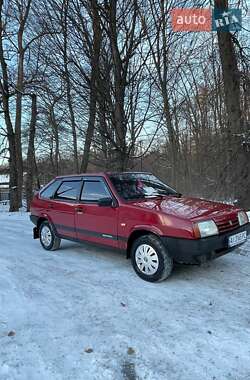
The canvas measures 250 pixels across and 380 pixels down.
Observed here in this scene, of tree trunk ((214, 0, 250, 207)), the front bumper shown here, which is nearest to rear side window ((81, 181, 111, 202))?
the front bumper

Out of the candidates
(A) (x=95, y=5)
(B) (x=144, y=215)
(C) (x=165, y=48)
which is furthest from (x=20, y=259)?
(C) (x=165, y=48)

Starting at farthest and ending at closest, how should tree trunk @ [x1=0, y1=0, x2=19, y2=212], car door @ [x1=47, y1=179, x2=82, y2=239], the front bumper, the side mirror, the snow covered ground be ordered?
tree trunk @ [x1=0, y1=0, x2=19, y2=212]
car door @ [x1=47, y1=179, x2=82, y2=239]
the side mirror
the front bumper
the snow covered ground

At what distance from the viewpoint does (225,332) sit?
3.38 meters

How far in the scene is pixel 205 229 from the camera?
4531 millimetres

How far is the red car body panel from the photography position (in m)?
4.66

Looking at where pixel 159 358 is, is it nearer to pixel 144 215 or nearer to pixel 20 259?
pixel 144 215

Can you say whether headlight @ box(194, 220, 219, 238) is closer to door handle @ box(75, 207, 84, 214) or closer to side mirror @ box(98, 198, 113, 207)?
side mirror @ box(98, 198, 113, 207)

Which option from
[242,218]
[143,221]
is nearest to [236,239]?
[242,218]

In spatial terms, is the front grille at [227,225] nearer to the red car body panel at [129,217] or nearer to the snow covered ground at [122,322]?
the red car body panel at [129,217]

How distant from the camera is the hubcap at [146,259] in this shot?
4.83 m

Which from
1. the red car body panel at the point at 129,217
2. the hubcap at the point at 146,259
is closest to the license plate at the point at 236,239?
the red car body panel at the point at 129,217

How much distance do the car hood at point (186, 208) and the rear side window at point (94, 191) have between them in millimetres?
725

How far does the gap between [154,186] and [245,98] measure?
5.47 meters

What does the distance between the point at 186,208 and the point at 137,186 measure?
4.10 feet
